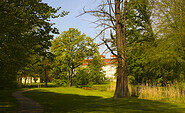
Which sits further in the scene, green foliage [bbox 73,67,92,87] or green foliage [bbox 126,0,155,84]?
green foliage [bbox 73,67,92,87]

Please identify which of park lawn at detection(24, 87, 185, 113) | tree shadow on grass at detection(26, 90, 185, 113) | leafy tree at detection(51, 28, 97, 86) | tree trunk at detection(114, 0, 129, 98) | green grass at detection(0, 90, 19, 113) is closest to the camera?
tree shadow on grass at detection(26, 90, 185, 113)

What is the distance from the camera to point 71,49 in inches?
1571

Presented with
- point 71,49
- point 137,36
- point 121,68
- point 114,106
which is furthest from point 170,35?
point 71,49

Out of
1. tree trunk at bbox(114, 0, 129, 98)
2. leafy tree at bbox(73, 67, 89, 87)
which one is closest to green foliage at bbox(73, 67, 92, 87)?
leafy tree at bbox(73, 67, 89, 87)

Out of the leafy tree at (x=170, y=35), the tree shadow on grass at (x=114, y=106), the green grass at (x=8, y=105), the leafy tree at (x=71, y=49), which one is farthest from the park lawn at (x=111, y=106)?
the leafy tree at (x=71, y=49)

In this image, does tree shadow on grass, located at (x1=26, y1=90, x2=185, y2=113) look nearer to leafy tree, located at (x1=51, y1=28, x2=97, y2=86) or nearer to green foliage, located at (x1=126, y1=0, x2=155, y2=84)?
green foliage, located at (x1=126, y1=0, x2=155, y2=84)

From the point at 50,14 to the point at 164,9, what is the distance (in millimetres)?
9529

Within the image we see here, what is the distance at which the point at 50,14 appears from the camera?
52.6 feet

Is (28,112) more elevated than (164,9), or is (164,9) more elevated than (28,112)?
(164,9)

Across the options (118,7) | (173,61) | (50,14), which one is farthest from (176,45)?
(50,14)

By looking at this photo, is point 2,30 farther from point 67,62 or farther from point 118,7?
point 67,62

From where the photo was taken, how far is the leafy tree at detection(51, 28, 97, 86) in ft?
129

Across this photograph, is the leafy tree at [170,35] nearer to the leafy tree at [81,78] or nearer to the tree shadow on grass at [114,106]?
the tree shadow on grass at [114,106]

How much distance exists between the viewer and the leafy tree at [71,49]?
3938cm
